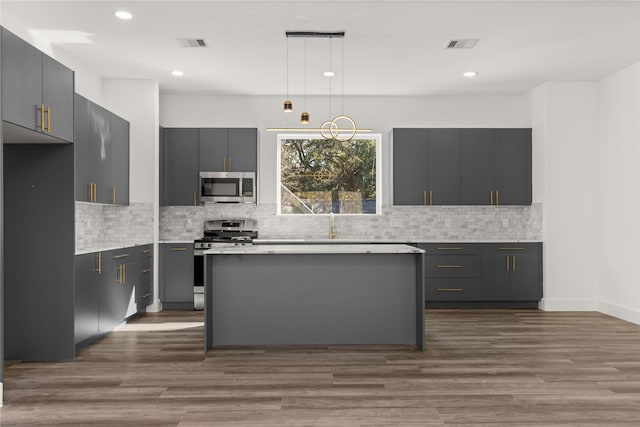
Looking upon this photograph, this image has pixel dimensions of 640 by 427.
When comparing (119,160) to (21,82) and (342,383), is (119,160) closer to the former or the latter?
(21,82)

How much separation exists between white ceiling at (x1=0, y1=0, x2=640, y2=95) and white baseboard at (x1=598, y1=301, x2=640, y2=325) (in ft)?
9.35

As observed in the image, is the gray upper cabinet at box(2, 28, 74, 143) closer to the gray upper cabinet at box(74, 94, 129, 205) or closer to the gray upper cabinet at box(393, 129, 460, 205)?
the gray upper cabinet at box(74, 94, 129, 205)

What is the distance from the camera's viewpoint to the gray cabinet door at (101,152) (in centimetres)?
509

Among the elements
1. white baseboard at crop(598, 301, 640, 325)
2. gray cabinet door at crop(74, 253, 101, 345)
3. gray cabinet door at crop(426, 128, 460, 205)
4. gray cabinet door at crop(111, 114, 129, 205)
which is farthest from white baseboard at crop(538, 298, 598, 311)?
gray cabinet door at crop(111, 114, 129, 205)

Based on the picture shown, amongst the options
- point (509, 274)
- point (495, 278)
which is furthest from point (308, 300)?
point (509, 274)

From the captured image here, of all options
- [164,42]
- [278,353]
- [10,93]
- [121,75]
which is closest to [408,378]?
[278,353]

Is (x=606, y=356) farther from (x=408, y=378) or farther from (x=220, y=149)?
(x=220, y=149)

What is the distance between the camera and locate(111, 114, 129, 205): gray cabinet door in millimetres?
5664

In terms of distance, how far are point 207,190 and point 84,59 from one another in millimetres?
2110

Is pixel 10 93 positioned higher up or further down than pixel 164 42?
further down

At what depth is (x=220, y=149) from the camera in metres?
6.76

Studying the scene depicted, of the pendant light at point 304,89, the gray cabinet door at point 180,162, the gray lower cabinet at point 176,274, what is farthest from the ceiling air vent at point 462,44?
the gray lower cabinet at point 176,274

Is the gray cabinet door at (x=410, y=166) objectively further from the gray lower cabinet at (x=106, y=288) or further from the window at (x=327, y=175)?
the gray lower cabinet at (x=106, y=288)

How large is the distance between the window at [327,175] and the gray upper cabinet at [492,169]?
1244mm
